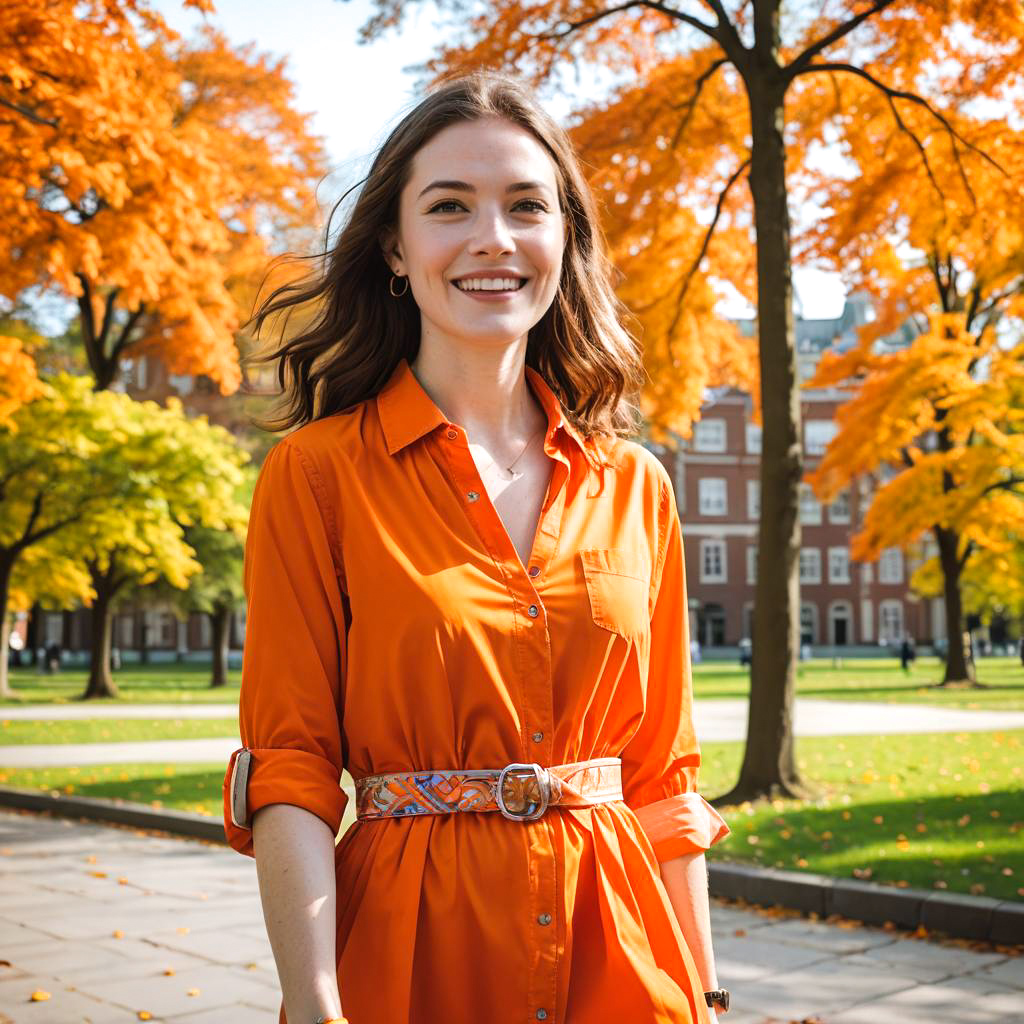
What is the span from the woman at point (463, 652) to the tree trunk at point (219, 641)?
3414cm

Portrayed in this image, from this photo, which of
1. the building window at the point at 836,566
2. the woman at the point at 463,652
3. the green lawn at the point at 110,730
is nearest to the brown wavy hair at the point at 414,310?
the woman at the point at 463,652

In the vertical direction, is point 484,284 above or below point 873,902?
above

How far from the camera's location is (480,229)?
1992 millimetres

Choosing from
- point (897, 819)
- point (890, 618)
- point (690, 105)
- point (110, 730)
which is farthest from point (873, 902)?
point (890, 618)

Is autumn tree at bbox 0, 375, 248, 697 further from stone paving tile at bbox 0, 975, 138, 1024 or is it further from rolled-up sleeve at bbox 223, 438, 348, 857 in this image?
rolled-up sleeve at bbox 223, 438, 348, 857

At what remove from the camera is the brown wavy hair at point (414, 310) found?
2080mm

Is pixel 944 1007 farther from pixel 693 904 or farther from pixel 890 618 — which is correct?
pixel 890 618

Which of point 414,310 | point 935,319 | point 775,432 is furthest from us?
point 935,319

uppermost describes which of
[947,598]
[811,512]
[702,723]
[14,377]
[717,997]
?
[811,512]

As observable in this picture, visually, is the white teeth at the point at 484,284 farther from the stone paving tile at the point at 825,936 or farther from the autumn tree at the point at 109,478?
the autumn tree at the point at 109,478

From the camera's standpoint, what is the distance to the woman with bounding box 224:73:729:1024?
69.7 inches

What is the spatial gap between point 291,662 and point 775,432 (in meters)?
8.91

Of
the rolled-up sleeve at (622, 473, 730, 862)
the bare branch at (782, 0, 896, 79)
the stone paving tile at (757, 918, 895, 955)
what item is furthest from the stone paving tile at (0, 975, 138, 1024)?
the bare branch at (782, 0, 896, 79)

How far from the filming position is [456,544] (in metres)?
A: 1.90
